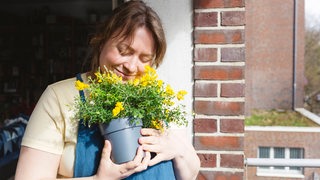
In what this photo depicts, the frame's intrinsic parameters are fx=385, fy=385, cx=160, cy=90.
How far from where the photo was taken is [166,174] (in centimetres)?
105

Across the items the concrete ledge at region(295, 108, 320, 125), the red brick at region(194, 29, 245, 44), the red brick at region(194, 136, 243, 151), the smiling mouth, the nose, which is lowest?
the concrete ledge at region(295, 108, 320, 125)

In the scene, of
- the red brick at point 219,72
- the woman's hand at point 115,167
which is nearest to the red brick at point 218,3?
the red brick at point 219,72

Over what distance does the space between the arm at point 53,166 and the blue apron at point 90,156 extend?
0.03 metres

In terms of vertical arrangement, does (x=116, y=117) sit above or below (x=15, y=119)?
above

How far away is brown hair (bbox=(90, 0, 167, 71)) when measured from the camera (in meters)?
1.07

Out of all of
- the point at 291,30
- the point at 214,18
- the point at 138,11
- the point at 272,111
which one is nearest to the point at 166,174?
the point at 138,11

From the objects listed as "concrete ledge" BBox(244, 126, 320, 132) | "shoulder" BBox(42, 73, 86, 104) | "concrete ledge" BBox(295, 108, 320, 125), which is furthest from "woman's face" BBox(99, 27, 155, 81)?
"concrete ledge" BBox(295, 108, 320, 125)

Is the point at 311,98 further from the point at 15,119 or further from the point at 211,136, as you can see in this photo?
the point at 211,136

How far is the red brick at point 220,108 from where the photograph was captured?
1.65 metres

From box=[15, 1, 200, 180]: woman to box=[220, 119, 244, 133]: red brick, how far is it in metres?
0.56

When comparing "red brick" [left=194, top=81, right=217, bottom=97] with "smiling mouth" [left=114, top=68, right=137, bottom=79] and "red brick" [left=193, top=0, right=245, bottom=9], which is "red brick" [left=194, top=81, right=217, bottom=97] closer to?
"red brick" [left=193, top=0, right=245, bottom=9]

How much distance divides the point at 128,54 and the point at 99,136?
242 millimetres

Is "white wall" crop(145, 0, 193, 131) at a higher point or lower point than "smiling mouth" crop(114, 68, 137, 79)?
higher

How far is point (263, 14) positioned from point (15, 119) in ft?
60.4
